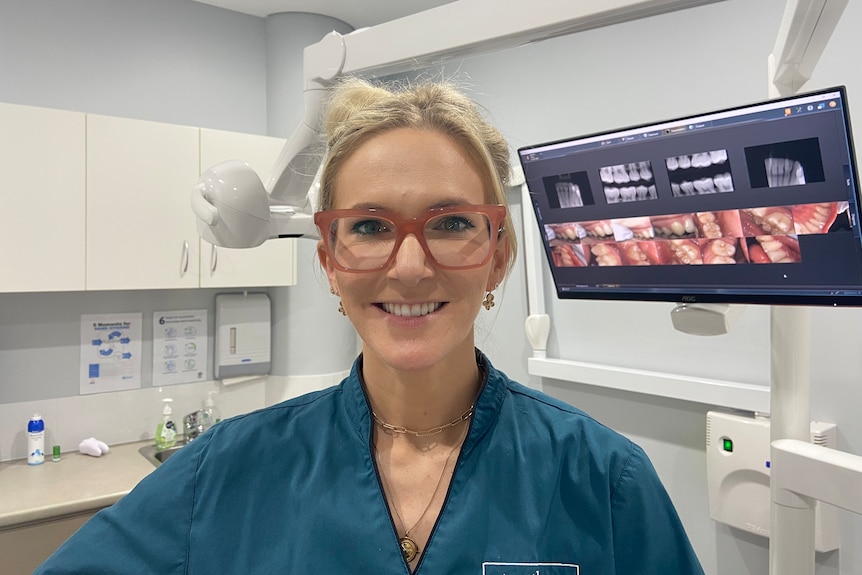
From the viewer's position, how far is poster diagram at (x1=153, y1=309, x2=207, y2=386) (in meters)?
2.75

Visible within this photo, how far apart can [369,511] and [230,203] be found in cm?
61

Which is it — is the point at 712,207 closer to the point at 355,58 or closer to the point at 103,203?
the point at 355,58

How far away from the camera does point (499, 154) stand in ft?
3.27

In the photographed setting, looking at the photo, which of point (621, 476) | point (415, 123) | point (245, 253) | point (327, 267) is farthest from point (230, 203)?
point (245, 253)

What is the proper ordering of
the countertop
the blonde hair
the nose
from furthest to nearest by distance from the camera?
the countertop < the blonde hair < the nose

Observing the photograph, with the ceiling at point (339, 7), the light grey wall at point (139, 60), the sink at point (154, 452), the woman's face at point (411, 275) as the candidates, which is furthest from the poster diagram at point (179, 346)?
the woman's face at point (411, 275)

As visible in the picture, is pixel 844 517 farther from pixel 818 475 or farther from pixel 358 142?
pixel 358 142

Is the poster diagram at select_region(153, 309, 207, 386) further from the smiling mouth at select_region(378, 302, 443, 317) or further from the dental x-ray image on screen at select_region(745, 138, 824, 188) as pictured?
the dental x-ray image on screen at select_region(745, 138, 824, 188)

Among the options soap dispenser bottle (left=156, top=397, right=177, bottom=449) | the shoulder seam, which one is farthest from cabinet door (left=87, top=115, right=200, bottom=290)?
the shoulder seam

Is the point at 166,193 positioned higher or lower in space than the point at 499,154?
higher

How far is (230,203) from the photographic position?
1128 mm

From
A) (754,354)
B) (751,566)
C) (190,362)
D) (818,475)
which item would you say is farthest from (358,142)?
(190,362)

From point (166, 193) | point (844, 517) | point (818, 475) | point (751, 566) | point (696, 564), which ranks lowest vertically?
point (751, 566)

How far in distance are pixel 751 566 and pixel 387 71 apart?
188cm
